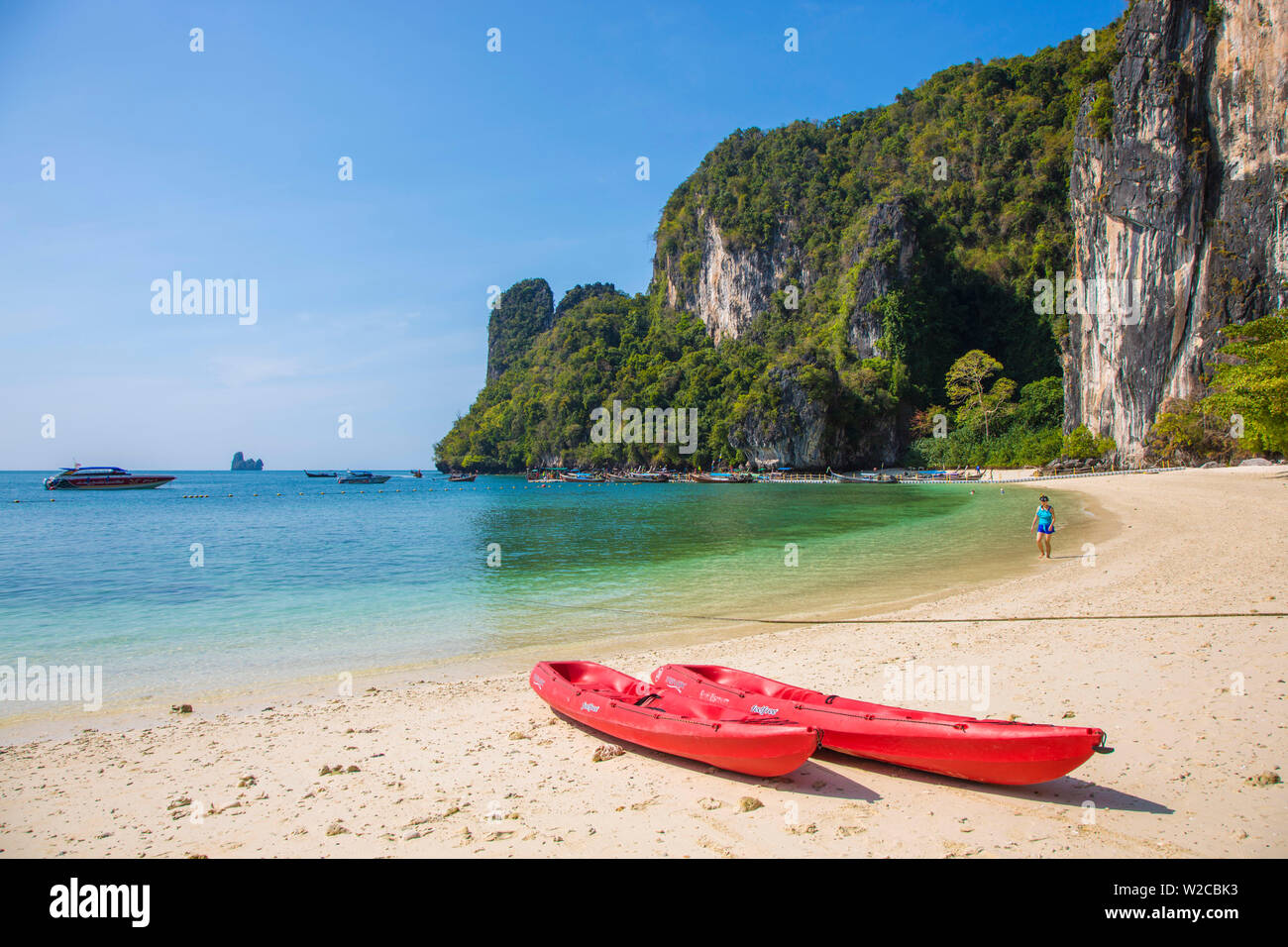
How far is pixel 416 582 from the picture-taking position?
1591cm

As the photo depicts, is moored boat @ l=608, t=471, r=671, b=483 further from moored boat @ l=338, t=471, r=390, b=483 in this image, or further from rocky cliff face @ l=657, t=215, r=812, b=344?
moored boat @ l=338, t=471, r=390, b=483

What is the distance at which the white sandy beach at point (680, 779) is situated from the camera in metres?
3.91

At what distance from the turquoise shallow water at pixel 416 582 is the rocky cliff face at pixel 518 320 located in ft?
460

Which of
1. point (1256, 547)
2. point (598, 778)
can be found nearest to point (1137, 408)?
point (1256, 547)

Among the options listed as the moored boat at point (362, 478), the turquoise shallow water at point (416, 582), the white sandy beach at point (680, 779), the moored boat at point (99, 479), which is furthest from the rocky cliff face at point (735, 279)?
the white sandy beach at point (680, 779)

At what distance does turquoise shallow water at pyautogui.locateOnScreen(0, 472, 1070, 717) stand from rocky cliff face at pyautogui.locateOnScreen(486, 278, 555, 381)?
140201 millimetres

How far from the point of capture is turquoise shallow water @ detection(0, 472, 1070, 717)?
396 inches

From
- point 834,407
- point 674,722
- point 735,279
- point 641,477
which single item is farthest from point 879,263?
point 674,722

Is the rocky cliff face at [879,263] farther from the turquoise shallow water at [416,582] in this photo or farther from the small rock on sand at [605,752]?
the small rock on sand at [605,752]

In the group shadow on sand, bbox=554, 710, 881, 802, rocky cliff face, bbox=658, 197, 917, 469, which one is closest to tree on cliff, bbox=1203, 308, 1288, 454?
shadow on sand, bbox=554, 710, 881, 802

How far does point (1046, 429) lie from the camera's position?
6194cm

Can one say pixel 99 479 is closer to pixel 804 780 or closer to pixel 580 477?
pixel 580 477
